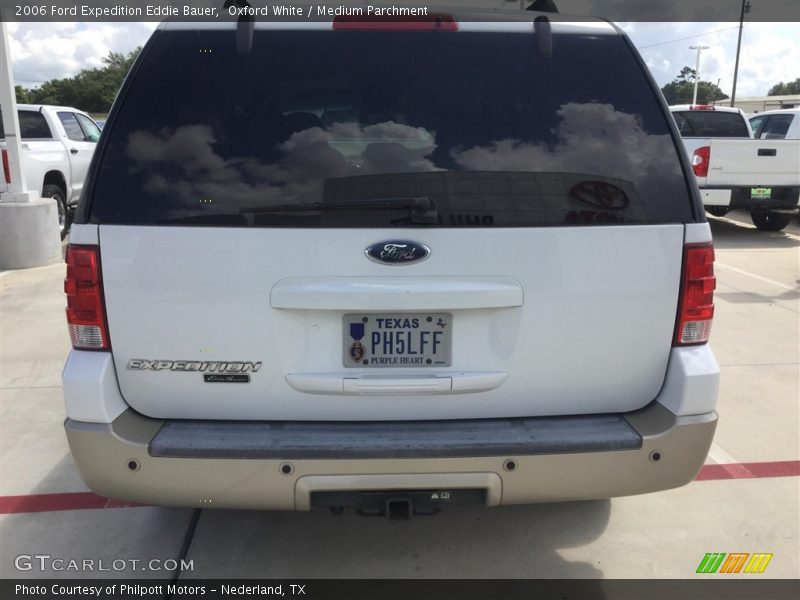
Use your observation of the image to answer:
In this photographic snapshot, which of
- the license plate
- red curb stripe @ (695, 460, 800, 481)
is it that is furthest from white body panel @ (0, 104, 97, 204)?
red curb stripe @ (695, 460, 800, 481)

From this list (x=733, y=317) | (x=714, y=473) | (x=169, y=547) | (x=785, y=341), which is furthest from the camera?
(x=733, y=317)

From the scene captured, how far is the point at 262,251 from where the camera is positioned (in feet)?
7.43

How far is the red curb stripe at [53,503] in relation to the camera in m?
3.35

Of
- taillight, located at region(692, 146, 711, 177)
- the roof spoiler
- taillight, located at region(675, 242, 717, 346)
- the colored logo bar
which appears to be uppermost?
the roof spoiler

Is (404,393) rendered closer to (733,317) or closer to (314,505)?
(314,505)

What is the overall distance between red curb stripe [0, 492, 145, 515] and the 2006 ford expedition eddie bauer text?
1.14 metres

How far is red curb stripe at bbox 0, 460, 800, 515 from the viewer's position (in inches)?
132

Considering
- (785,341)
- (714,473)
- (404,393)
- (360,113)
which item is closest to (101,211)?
(360,113)

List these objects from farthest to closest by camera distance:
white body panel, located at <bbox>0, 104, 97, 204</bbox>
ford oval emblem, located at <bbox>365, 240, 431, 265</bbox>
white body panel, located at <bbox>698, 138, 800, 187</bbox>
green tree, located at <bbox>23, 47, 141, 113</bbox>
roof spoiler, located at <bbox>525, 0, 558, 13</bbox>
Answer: green tree, located at <bbox>23, 47, 141, 113</bbox>, white body panel, located at <bbox>698, 138, 800, 187</bbox>, white body panel, located at <bbox>0, 104, 97, 204</bbox>, roof spoiler, located at <bbox>525, 0, 558, 13</bbox>, ford oval emblem, located at <bbox>365, 240, 431, 265</bbox>

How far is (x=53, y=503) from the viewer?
3396 mm

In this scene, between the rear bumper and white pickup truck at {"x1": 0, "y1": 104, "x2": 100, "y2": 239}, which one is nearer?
the rear bumper

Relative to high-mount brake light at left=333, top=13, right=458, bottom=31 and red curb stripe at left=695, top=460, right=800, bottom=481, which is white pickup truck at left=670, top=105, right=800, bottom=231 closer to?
red curb stripe at left=695, top=460, right=800, bottom=481

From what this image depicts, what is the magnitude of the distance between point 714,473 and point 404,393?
2.23 metres

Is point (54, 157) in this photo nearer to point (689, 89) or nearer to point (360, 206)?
point (360, 206)
